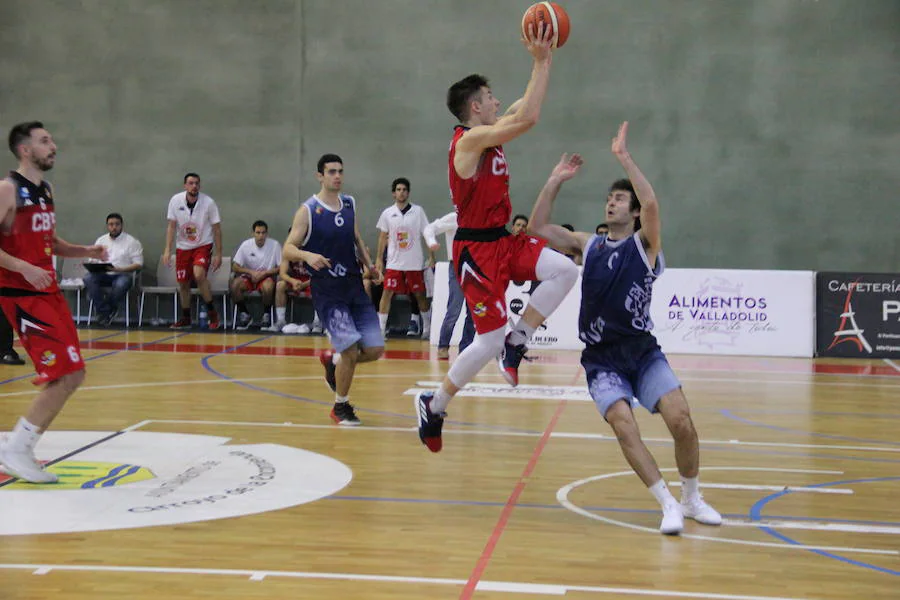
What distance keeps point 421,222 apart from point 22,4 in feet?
26.0

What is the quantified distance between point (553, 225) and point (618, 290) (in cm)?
55

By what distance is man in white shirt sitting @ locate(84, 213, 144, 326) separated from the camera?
1695 cm

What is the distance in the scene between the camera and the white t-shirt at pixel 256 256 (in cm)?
1677

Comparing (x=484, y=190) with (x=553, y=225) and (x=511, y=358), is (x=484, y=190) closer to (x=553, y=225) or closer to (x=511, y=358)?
(x=553, y=225)

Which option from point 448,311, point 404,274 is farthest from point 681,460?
point 404,274

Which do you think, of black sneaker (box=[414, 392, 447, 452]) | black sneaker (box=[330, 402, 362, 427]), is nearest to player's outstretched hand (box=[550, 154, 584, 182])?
black sneaker (box=[414, 392, 447, 452])

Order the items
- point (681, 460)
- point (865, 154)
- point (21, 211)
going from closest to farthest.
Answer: point (681, 460) < point (21, 211) < point (865, 154)

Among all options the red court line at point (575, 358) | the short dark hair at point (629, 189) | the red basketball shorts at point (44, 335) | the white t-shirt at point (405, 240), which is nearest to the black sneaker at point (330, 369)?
the red basketball shorts at point (44, 335)

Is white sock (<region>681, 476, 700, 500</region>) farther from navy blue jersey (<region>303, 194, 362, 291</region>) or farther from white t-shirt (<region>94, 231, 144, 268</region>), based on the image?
white t-shirt (<region>94, 231, 144, 268</region>)

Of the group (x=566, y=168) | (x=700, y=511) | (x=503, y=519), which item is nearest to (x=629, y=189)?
(x=566, y=168)

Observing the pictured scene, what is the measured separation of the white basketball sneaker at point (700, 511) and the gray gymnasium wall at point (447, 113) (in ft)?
37.5

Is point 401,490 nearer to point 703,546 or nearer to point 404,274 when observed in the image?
point 703,546

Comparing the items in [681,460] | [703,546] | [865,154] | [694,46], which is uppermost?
[694,46]

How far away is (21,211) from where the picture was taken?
20.6 feet
